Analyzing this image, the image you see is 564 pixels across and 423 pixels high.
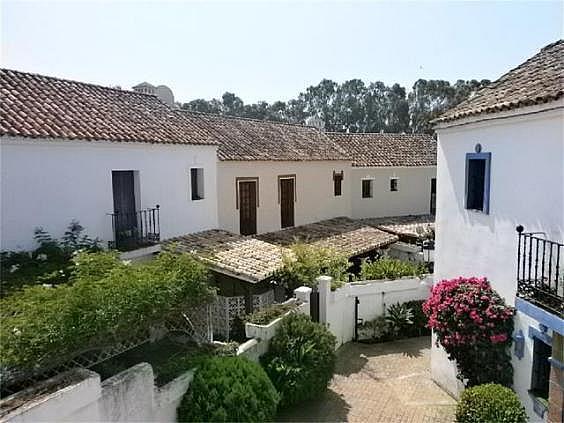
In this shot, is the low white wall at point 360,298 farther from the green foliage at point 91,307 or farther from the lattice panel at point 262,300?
the green foliage at point 91,307

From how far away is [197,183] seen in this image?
17172 mm

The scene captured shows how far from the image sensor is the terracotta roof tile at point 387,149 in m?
28.5

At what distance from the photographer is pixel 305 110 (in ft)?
267

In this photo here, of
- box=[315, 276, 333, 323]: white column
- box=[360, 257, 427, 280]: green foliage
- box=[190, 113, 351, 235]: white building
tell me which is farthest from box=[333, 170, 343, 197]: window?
box=[315, 276, 333, 323]: white column

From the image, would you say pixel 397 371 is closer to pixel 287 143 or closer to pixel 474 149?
pixel 474 149

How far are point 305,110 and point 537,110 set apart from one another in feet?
245

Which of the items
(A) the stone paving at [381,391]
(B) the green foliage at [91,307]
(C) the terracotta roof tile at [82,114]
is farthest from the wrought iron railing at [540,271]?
(C) the terracotta roof tile at [82,114]

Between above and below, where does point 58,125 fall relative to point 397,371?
above

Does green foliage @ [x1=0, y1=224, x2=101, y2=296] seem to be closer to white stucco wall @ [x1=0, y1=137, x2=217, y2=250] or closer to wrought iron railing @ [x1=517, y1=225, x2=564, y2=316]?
white stucco wall @ [x1=0, y1=137, x2=217, y2=250]

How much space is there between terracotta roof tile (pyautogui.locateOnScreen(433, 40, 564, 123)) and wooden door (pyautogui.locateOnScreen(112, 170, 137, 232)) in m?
9.30

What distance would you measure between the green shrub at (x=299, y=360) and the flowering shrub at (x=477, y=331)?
2.87m

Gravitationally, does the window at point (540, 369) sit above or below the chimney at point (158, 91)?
below

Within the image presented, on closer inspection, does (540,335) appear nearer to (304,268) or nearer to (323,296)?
(323,296)

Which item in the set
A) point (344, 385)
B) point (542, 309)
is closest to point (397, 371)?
point (344, 385)
